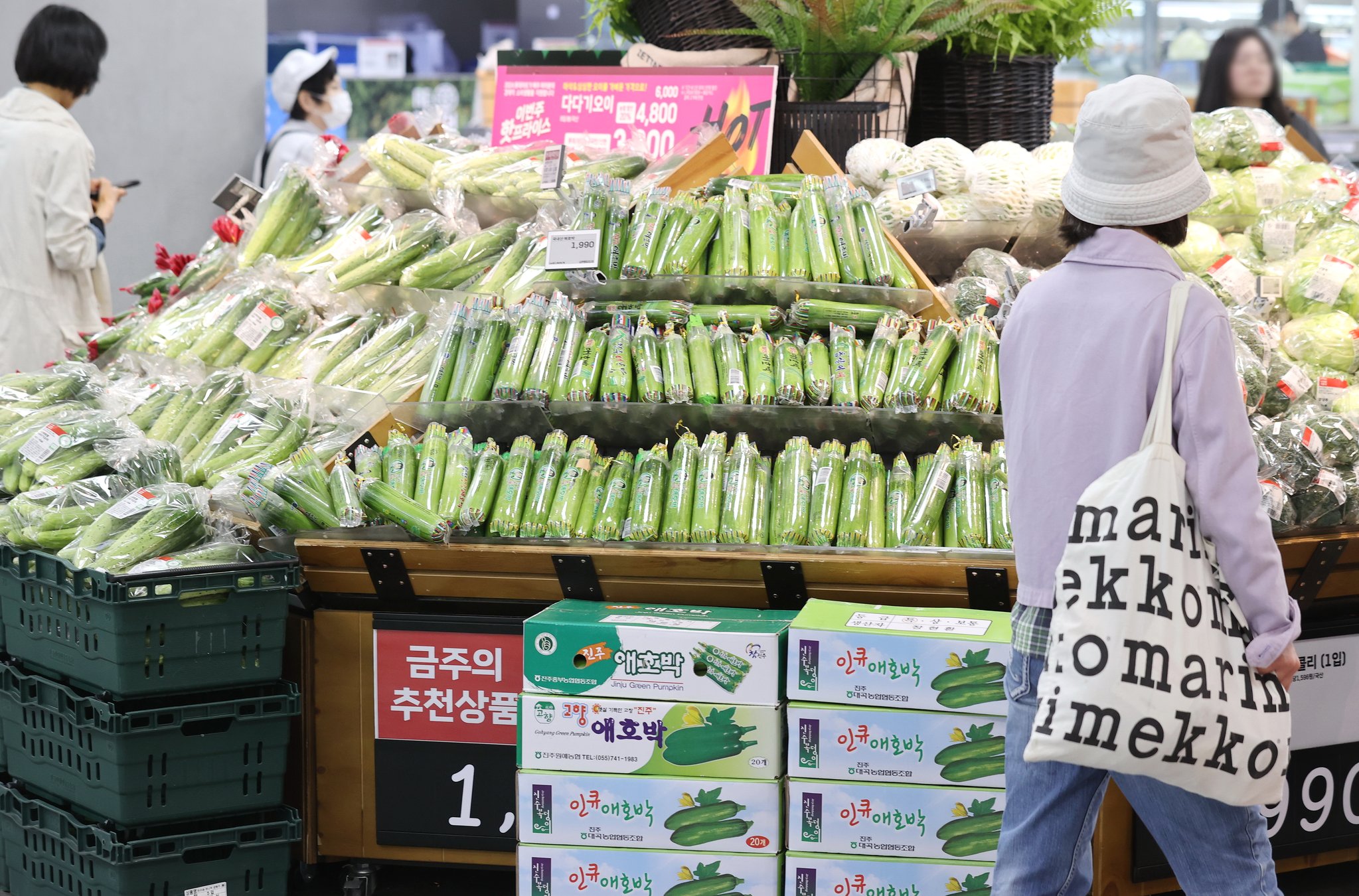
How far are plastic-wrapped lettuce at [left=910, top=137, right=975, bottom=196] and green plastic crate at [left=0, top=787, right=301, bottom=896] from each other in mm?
2459

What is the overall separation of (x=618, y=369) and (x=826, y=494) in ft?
1.92

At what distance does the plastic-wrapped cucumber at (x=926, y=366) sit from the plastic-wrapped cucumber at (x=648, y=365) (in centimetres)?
55

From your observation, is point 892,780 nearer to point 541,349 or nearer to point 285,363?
point 541,349

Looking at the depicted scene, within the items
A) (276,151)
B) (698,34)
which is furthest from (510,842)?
(276,151)

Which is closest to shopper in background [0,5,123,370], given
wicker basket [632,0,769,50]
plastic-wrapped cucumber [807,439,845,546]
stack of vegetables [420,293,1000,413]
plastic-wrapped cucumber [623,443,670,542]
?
wicker basket [632,0,769,50]

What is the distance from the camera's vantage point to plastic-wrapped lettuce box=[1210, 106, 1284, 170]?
4117 millimetres

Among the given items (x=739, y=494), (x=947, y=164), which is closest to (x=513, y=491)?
(x=739, y=494)

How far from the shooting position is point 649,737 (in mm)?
2549

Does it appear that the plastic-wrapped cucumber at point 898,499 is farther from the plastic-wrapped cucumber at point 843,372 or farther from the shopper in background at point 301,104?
the shopper in background at point 301,104

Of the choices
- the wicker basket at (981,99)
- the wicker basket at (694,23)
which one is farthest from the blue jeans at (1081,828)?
the wicker basket at (694,23)

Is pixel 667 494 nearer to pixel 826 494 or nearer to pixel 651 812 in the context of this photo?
pixel 826 494

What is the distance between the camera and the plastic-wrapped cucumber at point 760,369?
3.04 metres

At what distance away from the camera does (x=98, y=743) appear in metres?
2.63

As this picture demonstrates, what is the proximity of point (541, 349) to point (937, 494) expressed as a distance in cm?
100
